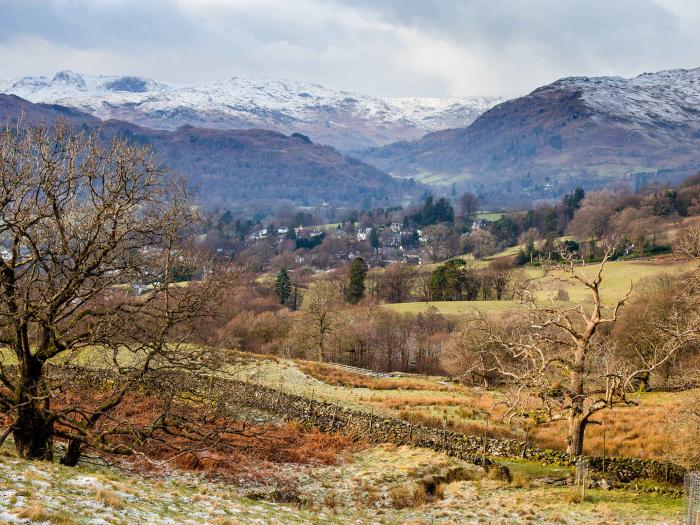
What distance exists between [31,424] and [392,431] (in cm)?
1770

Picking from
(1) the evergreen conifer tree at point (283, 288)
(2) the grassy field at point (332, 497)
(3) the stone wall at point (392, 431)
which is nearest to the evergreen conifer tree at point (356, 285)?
(1) the evergreen conifer tree at point (283, 288)

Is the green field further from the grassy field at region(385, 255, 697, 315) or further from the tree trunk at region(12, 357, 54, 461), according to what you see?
the tree trunk at region(12, 357, 54, 461)

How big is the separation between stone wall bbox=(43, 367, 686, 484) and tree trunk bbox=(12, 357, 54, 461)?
103 cm

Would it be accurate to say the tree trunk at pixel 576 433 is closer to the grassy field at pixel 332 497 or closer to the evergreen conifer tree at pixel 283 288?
the grassy field at pixel 332 497

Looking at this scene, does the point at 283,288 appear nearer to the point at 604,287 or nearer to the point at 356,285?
the point at 356,285

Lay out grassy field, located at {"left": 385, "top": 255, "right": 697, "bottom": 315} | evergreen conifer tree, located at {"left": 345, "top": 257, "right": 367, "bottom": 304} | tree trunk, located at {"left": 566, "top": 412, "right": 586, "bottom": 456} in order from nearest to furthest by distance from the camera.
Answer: tree trunk, located at {"left": 566, "top": 412, "right": 586, "bottom": 456}, grassy field, located at {"left": 385, "top": 255, "right": 697, "bottom": 315}, evergreen conifer tree, located at {"left": 345, "top": 257, "right": 367, "bottom": 304}

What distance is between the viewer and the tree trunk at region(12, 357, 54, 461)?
18.7m

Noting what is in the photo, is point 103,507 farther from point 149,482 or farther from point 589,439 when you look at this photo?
point 589,439

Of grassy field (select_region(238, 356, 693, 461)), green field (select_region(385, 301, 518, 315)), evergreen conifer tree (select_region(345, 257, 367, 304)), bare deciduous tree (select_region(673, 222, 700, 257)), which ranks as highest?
bare deciduous tree (select_region(673, 222, 700, 257))

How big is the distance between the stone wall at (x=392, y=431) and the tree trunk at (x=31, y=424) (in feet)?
3.39

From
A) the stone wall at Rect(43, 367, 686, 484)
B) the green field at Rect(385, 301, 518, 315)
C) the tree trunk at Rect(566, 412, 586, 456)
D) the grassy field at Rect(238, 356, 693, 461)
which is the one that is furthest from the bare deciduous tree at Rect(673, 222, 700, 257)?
the green field at Rect(385, 301, 518, 315)

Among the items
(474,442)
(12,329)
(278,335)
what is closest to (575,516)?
(474,442)

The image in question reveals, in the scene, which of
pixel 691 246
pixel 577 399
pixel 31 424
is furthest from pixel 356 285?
pixel 31 424

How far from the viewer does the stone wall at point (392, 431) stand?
2431cm
